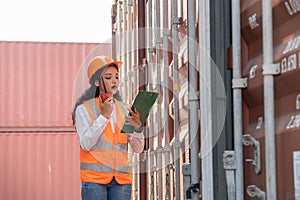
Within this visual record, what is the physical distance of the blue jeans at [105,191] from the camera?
5203mm

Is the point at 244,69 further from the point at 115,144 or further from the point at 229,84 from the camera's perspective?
the point at 115,144

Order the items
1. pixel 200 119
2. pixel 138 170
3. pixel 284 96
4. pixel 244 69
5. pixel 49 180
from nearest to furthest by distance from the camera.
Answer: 1. pixel 284 96
2. pixel 244 69
3. pixel 200 119
4. pixel 138 170
5. pixel 49 180

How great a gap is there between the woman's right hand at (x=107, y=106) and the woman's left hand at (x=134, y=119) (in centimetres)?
13

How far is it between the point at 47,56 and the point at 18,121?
48.0 inches

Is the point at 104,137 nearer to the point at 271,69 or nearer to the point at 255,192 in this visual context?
the point at 255,192

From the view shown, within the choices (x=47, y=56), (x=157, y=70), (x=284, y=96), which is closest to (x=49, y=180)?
(x=47, y=56)

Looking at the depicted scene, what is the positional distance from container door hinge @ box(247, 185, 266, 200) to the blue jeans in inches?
90.5

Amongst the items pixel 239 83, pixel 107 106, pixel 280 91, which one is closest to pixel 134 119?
pixel 107 106

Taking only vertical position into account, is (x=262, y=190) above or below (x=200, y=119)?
below

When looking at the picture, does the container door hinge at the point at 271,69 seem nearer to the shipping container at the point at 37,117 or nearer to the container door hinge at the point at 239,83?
the container door hinge at the point at 239,83

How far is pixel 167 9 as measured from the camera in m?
5.18

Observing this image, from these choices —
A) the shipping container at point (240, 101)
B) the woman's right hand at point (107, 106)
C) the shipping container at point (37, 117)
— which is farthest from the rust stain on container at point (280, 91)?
the shipping container at point (37, 117)

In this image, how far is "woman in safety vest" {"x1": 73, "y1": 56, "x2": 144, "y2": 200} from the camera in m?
5.17

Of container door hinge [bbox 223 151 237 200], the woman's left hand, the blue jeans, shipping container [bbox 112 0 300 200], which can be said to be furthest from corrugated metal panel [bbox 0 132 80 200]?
container door hinge [bbox 223 151 237 200]
